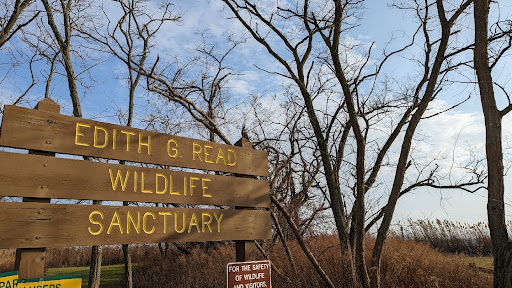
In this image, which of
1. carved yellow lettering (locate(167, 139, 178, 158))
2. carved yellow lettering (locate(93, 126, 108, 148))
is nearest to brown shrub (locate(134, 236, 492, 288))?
carved yellow lettering (locate(167, 139, 178, 158))

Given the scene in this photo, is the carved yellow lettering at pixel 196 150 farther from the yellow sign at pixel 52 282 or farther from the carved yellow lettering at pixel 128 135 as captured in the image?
the yellow sign at pixel 52 282

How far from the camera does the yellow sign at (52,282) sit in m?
3.40

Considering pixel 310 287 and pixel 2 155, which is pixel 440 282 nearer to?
pixel 310 287

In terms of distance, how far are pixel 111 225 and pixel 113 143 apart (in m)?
0.86

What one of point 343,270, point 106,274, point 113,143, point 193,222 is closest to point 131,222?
point 193,222

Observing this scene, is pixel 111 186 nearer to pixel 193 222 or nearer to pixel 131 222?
pixel 131 222

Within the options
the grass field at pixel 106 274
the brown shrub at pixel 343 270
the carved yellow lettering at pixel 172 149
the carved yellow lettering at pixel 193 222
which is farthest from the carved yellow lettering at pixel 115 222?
the grass field at pixel 106 274

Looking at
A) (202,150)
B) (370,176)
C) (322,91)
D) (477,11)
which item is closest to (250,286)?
(202,150)

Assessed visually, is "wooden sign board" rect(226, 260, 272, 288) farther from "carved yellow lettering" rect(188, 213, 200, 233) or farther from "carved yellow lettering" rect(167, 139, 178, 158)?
"carved yellow lettering" rect(167, 139, 178, 158)

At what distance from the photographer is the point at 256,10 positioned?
7.67 metres

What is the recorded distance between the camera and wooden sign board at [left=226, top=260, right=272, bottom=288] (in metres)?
4.39

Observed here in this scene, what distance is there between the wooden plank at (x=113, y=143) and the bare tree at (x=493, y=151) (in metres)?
3.70

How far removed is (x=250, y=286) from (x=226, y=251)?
6.72 m

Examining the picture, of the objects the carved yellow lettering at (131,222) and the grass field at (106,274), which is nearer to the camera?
the carved yellow lettering at (131,222)
